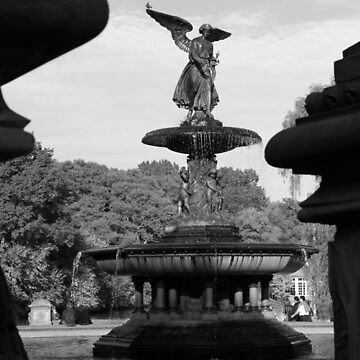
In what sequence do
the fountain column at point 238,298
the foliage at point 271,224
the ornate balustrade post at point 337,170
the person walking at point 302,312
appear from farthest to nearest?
the foliage at point 271,224 → the person walking at point 302,312 → the fountain column at point 238,298 → the ornate balustrade post at point 337,170

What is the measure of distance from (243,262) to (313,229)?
18.8 m

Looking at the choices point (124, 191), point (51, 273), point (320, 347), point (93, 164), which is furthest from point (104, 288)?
point (320, 347)

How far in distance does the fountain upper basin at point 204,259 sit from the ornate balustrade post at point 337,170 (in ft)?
29.9

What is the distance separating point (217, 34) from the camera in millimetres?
16953

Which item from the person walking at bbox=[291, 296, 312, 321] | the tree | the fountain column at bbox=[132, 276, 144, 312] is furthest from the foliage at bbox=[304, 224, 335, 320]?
the fountain column at bbox=[132, 276, 144, 312]

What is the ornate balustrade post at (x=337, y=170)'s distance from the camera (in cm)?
349

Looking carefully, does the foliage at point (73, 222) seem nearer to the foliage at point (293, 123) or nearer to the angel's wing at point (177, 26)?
the foliage at point (293, 123)

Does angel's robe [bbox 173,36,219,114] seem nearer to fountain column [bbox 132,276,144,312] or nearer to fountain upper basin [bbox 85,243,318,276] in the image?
fountain column [bbox 132,276,144,312]

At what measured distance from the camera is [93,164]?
63.0 meters

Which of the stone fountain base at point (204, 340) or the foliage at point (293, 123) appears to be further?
the foliage at point (293, 123)

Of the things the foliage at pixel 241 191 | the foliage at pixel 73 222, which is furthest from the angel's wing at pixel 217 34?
the foliage at pixel 241 191

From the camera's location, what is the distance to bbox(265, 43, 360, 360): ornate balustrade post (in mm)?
3492

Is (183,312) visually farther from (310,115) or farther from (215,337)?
(310,115)

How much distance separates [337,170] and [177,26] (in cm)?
1380
